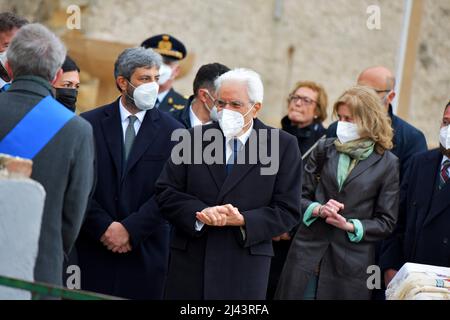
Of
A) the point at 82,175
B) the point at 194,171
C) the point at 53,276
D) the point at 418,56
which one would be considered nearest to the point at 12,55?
the point at 82,175

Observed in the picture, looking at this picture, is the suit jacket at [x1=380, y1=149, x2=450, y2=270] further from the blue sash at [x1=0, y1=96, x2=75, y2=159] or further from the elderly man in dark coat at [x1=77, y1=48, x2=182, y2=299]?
the blue sash at [x1=0, y1=96, x2=75, y2=159]

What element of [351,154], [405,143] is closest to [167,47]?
[405,143]

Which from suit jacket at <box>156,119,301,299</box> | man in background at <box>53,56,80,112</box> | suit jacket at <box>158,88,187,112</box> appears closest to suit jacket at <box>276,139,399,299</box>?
suit jacket at <box>156,119,301,299</box>

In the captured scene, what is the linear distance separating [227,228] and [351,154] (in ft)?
4.55

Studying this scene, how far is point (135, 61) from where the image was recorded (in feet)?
23.4

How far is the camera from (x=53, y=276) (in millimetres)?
5148

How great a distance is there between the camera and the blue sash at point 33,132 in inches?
201

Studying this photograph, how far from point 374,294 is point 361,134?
114cm

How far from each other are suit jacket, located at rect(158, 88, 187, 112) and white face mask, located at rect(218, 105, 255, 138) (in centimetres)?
267

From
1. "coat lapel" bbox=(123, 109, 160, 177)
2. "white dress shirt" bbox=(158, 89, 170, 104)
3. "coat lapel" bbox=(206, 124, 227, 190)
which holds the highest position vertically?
"white dress shirt" bbox=(158, 89, 170, 104)

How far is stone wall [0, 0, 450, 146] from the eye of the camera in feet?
51.3

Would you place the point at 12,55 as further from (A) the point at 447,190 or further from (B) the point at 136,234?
(A) the point at 447,190

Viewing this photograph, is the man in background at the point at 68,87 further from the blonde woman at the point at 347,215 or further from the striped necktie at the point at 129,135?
the blonde woman at the point at 347,215

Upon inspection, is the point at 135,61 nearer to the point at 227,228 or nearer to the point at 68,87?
the point at 68,87
